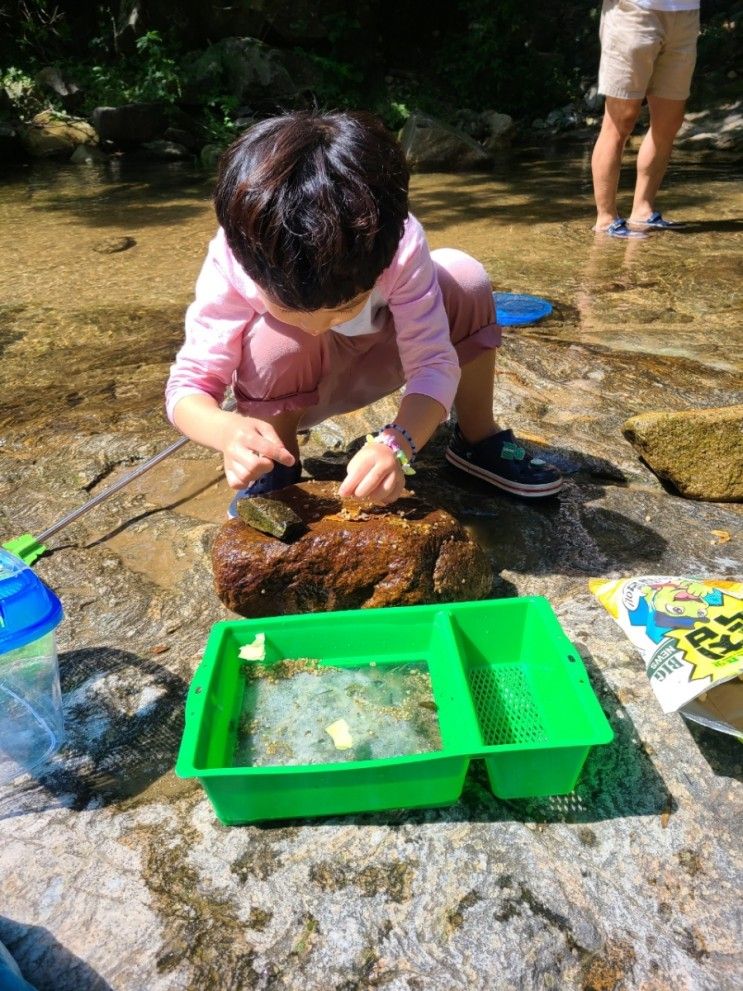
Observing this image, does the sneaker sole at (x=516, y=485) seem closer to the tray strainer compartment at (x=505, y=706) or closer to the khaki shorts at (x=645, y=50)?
the tray strainer compartment at (x=505, y=706)

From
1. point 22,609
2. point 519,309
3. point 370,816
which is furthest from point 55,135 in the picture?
point 370,816

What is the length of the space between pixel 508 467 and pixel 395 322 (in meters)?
0.57

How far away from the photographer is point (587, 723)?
1.36 metres

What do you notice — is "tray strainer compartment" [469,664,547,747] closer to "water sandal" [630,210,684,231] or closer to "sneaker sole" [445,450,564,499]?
"sneaker sole" [445,450,564,499]

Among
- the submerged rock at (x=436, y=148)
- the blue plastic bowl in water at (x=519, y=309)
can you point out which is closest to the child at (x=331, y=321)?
the blue plastic bowl in water at (x=519, y=309)

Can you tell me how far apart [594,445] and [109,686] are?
173 centimetres

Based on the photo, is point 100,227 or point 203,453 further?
point 100,227

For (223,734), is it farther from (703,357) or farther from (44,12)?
(44,12)

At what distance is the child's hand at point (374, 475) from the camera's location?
1704 millimetres

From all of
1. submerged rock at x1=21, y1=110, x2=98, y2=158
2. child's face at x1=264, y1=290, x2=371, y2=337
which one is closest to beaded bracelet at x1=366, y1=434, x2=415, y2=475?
child's face at x1=264, y1=290, x2=371, y2=337

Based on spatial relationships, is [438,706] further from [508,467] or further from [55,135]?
[55,135]

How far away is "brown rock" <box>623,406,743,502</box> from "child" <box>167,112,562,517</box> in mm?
380

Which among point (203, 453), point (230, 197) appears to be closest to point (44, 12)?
point (203, 453)

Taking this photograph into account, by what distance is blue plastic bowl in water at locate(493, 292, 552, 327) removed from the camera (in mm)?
3656
